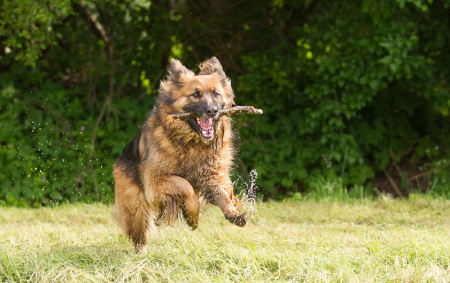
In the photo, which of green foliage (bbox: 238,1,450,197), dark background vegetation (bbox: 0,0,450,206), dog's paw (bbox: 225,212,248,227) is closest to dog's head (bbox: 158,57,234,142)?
dog's paw (bbox: 225,212,248,227)

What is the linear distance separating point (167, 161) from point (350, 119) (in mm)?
5393

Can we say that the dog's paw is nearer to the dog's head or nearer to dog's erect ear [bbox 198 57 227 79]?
the dog's head

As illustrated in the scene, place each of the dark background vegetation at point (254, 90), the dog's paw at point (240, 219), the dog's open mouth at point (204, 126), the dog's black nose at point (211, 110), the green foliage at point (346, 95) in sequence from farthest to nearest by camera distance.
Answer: the dark background vegetation at point (254, 90), the green foliage at point (346, 95), the dog's open mouth at point (204, 126), the dog's black nose at point (211, 110), the dog's paw at point (240, 219)

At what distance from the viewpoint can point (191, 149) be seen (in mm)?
5543

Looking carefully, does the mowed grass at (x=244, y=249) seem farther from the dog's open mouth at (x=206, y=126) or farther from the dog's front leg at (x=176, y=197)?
the dog's open mouth at (x=206, y=126)

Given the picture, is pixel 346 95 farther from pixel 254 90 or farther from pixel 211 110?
pixel 211 110

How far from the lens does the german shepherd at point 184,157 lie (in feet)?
17.6

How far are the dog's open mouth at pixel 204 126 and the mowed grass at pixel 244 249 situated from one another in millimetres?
725

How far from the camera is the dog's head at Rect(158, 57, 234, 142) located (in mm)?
5387

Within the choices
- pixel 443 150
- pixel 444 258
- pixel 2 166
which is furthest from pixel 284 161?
pixel 444 258

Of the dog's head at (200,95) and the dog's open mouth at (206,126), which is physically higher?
the dog's head at (200,95)

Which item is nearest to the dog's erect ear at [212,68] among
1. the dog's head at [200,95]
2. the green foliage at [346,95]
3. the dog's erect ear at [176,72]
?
the dog's head at [200,95]

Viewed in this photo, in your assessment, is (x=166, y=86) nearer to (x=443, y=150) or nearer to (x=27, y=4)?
(x=27, y=4)

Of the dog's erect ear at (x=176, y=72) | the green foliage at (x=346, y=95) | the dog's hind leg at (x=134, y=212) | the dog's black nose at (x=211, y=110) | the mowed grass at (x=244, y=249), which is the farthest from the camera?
the green foliage at (x=346, y=95)
